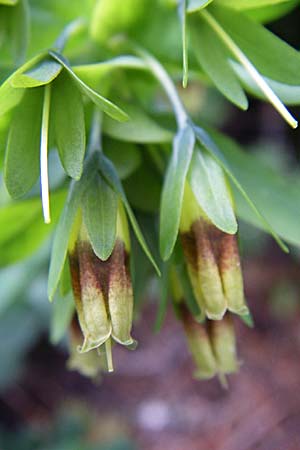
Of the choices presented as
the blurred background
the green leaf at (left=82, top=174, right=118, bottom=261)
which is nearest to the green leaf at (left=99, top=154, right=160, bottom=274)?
the green leaf at (left=82, top=174, right=118, bottom=261)

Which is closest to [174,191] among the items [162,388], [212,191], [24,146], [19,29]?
[212,191]

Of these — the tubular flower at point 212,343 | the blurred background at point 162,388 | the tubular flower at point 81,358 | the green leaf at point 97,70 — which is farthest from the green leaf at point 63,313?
the blurred background at point 162,388

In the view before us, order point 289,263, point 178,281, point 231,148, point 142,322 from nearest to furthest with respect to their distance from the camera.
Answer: point 178,281
point 231,148
point 142,322
point 289,263

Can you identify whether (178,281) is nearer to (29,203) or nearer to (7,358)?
(29,203)

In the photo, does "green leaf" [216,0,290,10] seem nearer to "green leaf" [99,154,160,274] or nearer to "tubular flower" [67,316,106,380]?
"green leaf" [99,154,160,274]

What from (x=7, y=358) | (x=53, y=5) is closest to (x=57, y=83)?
(x=53, y=5)

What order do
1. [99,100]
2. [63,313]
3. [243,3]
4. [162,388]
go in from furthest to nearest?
[162,388]
[63,313]
[243,3]
[99,100]

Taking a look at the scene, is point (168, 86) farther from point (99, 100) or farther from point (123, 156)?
point (99, 100)
